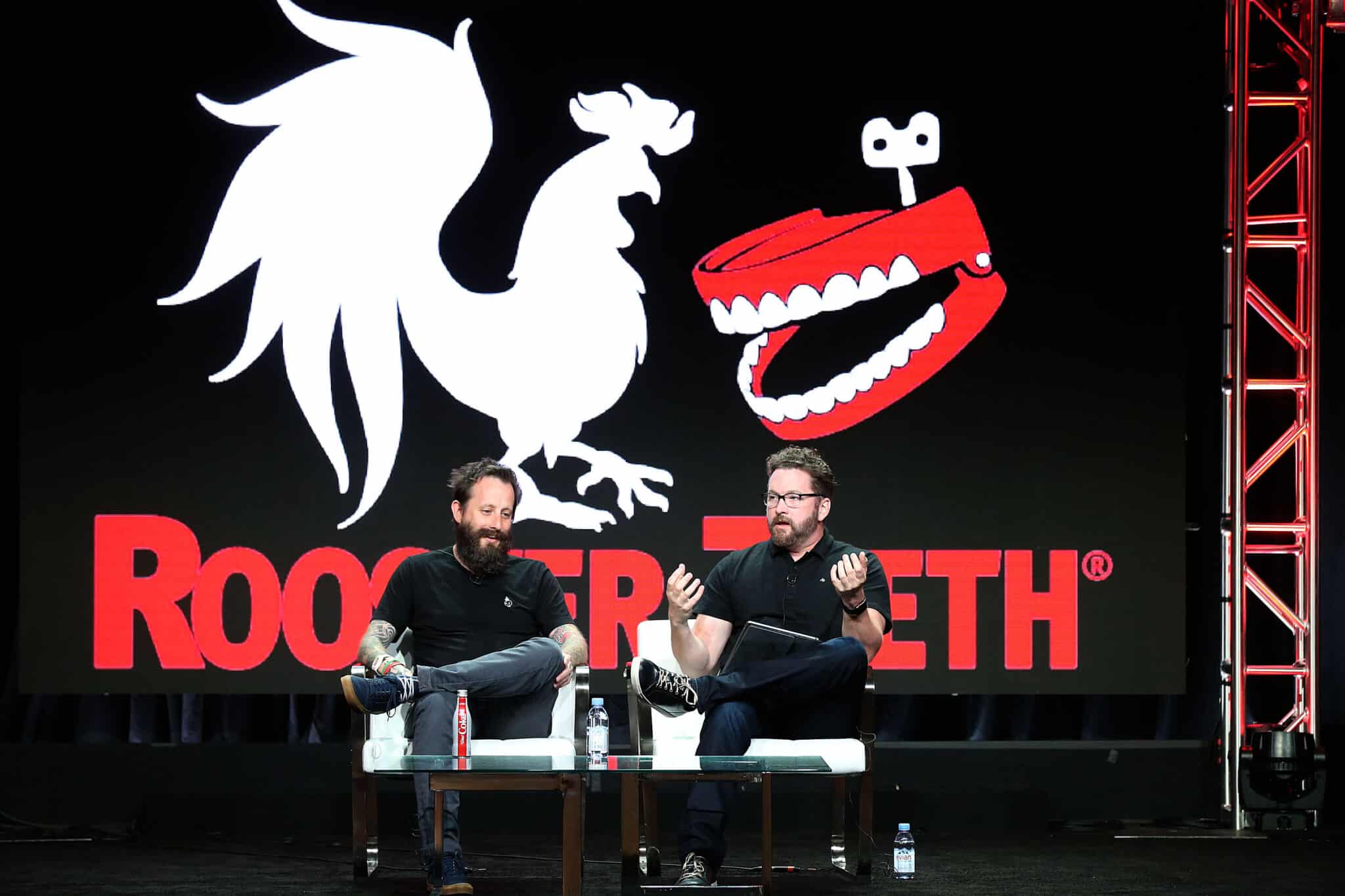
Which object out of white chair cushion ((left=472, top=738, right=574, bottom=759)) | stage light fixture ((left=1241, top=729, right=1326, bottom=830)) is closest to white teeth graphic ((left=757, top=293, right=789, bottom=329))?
white chair cushion ((left=472, top=738, right=574, bottom=759))

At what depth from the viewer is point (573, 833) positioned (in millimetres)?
3863

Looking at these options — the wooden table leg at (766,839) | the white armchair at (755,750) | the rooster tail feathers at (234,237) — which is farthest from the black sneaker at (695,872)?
the rooster tail feathers at (234,237)

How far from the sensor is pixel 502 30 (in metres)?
5.76

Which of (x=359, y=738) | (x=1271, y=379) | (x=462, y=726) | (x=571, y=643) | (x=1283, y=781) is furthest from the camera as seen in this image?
(x=1271, y=379)

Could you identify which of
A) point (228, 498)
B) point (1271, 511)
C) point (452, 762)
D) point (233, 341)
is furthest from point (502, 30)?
point (1271, 511)

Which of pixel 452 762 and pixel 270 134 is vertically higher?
pixel 270 134

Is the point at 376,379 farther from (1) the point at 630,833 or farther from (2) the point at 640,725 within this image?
(1) the point at 630,833

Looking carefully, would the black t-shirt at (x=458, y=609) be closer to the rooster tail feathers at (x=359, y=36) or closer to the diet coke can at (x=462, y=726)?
the diet coke can at (x=462, y=726)

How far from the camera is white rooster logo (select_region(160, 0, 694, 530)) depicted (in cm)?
568

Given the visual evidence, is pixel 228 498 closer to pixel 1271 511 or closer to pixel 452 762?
pixel 452 762

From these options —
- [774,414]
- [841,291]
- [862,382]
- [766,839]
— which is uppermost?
[841,291]

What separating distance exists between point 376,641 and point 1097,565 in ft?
8.62

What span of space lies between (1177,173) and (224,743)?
3.92 m

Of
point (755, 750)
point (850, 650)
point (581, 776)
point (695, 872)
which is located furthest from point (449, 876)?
point (850, 650)
